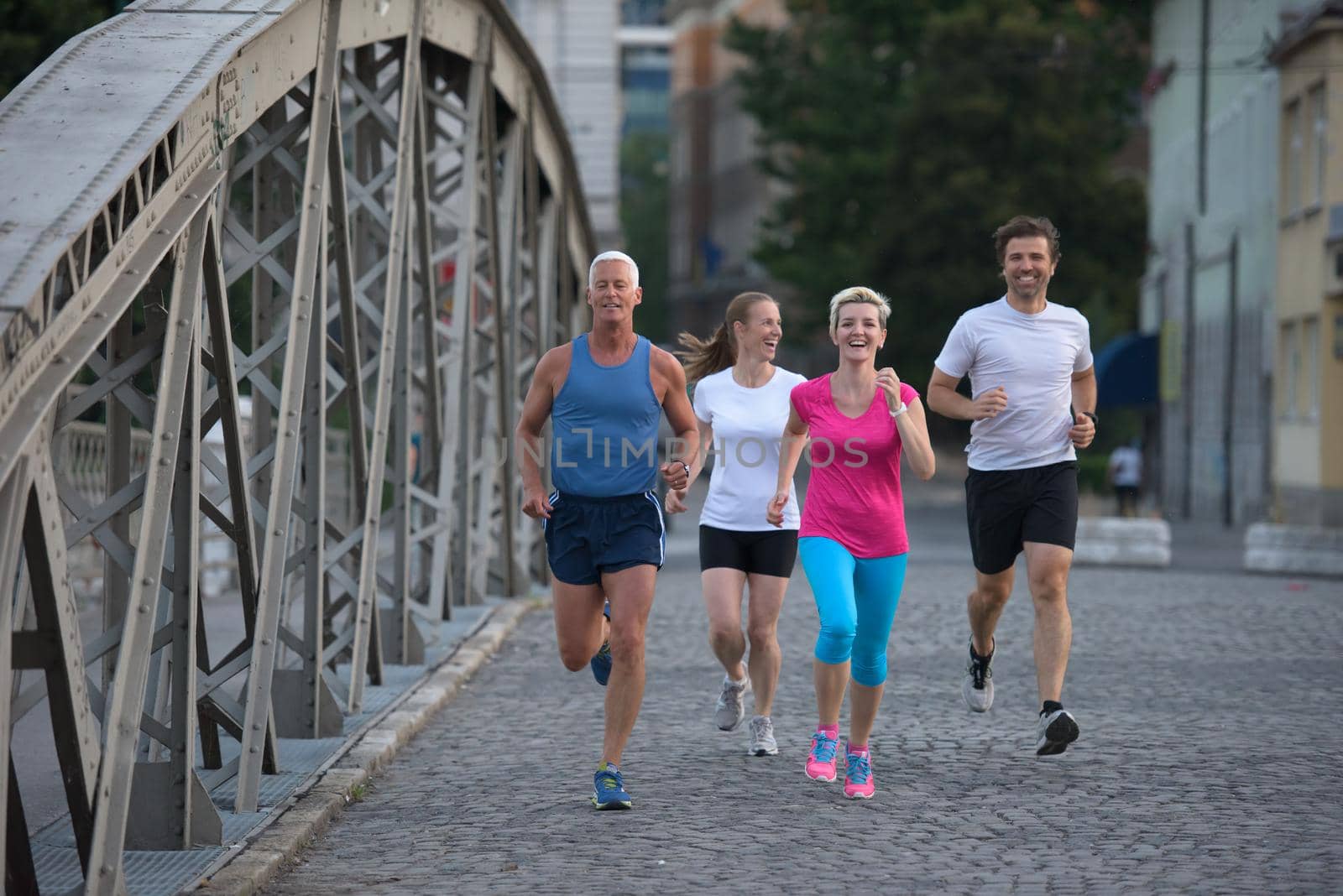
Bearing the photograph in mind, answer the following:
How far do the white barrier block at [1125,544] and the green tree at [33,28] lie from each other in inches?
442

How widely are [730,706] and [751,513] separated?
948mm

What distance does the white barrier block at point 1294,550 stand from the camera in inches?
938

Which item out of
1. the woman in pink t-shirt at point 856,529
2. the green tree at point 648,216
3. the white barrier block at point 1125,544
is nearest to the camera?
the woman in pink t-shirt at point 856,529

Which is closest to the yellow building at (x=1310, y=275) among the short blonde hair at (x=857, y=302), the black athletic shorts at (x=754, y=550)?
the black athletic shorts at (x=754, y=550)

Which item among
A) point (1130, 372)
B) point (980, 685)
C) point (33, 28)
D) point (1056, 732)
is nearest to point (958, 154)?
point (1130, 372)

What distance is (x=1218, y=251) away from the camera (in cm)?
4075

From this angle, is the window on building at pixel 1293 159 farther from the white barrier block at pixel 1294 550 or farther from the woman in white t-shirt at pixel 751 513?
the woman in white t-shirt at pixel 751 513

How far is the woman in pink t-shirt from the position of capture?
852 centimetres

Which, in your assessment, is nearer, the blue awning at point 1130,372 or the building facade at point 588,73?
the blue awning at point 1130,372

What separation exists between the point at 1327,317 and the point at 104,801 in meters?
28.1

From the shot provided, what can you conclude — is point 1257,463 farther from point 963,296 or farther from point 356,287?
point 356,287

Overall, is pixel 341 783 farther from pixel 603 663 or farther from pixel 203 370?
pixel 203 370

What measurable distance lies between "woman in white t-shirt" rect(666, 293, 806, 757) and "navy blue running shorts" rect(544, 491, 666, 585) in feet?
3.69

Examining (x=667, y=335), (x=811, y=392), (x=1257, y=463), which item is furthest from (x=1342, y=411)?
(x=667, y=335)
